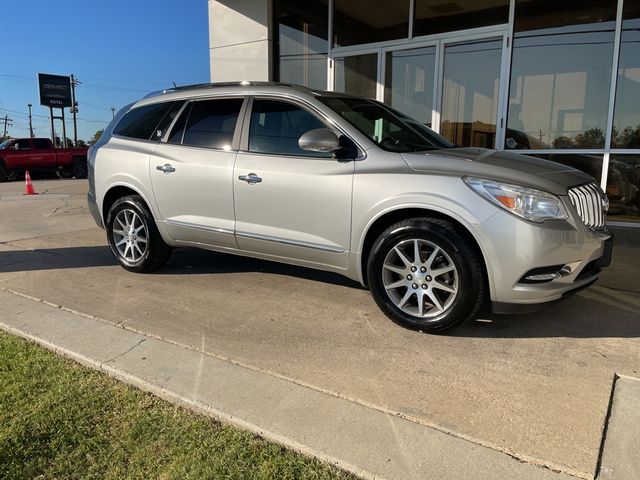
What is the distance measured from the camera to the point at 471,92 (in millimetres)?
8633

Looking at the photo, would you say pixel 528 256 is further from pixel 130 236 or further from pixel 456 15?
pixel 456 15

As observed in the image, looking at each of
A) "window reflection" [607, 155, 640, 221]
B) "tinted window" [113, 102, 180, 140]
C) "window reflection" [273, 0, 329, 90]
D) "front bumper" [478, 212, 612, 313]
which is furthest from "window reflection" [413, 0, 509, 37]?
"front bumper" [478, 212, 612, 313]

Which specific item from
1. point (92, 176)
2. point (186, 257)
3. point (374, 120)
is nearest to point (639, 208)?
point (374, 120)

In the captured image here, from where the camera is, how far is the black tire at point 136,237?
5.00m

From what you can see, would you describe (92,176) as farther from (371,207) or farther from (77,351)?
(371,207)

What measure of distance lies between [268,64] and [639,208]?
7070mm

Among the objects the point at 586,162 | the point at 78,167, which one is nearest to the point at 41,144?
the point at 78,167

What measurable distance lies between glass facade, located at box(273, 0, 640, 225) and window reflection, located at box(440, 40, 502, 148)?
0.02 m

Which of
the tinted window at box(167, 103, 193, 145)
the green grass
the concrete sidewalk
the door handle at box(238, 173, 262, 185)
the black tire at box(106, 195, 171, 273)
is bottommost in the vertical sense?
the green grass

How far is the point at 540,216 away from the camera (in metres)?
3.25

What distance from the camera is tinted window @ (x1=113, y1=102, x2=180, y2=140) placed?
5039 mm

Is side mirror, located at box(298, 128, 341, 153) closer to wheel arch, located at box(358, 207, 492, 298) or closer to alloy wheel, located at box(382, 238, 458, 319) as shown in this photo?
wheel arch, located at box(358, 207, 492, 298)

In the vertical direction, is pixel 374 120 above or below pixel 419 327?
above

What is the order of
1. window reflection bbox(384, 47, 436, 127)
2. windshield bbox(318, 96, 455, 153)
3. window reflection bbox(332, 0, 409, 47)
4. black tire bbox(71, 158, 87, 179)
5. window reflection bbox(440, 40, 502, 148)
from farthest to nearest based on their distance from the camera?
black tire bbox(71, 158, 87, 179) → window reflection bbox(332, 0, 409, 47) → window reflection bbox(384, 47, 436, 127) → window reflection bbox(440, 40, 502, 148) → windshield bbox(318, 96, 455, 153)
